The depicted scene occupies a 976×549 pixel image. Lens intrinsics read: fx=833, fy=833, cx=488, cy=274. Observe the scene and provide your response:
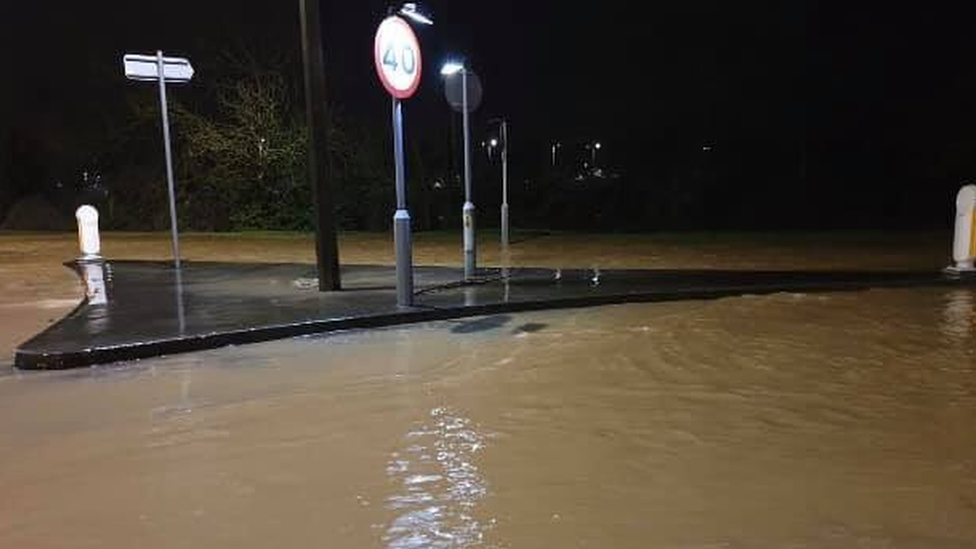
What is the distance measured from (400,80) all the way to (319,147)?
2001 millimetres

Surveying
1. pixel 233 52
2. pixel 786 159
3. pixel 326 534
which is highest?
pixel 233 52

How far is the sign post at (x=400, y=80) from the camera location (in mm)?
9070

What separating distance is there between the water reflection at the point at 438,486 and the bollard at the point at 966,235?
9.65 metres

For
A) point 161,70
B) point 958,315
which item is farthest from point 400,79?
point 958,315

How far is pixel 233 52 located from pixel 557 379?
24537 millimetres

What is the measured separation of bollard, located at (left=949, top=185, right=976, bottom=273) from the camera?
12.0 metres

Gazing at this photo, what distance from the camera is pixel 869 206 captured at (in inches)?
1304

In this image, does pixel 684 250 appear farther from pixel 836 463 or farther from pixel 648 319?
pixel 836 463

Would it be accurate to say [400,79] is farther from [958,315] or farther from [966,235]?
[966,235]

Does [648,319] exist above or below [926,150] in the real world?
below

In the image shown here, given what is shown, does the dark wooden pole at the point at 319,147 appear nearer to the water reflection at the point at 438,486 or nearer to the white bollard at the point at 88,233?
the water reflection at the point at 438,486

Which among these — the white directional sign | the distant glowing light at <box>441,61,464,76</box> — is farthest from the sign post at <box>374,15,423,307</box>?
the white directional sign

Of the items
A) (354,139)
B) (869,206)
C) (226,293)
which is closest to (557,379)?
(226,293)

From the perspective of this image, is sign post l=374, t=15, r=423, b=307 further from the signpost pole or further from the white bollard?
the white bollard
